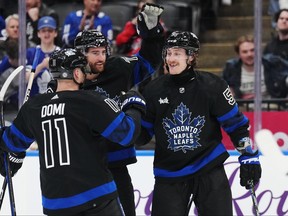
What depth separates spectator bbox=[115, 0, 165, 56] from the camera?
19.9ft

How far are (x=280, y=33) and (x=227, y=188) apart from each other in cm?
204

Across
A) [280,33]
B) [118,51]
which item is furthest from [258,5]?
[118,51]

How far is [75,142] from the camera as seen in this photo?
3.47 metres

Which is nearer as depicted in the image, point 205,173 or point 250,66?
point 205,173

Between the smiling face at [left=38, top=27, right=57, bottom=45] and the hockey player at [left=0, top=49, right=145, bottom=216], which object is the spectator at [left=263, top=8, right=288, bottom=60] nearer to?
the smiling face at [left=38, top=27, right=57, bottom=45]

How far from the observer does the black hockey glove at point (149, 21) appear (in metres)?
4.34

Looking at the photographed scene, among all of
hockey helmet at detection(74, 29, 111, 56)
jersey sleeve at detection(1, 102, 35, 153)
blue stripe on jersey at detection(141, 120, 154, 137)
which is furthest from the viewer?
hockey helmet at detection(74, 29, 111, 56)

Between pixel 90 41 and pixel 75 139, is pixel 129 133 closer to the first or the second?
pixel 75 139

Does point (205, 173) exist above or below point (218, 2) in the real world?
below

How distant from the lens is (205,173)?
400 centimetres

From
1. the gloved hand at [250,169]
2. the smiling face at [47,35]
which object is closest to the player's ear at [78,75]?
the gloved hand at [250,169]

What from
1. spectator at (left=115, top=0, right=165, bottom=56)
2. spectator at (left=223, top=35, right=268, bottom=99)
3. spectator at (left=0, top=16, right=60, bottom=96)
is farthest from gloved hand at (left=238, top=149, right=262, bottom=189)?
spectator at (left=115, top=0, right=165, bottom=56)

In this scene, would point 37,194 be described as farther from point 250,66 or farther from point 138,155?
point 250,66

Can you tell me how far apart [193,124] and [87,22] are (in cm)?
224
